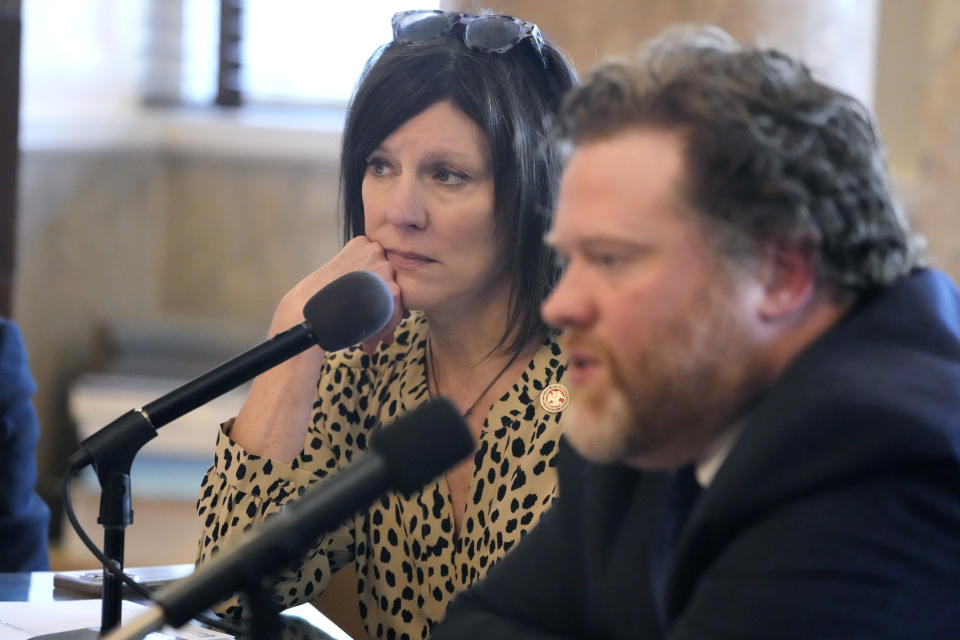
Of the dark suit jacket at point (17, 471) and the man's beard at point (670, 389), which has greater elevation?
the man's beard at point (670, 389)

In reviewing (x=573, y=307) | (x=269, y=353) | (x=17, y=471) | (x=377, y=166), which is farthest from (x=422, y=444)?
(x=17, y=471)

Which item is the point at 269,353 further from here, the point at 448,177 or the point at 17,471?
the point at 17,471

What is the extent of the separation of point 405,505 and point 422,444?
94 cm

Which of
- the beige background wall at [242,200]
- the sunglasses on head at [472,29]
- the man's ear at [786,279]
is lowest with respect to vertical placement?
the beige background wall at [242,200]

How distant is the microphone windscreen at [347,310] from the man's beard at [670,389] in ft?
1.20

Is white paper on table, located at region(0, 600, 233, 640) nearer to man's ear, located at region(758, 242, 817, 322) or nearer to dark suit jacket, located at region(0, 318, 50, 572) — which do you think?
dark suit jacket, located at region(0, 318, 50, 572)

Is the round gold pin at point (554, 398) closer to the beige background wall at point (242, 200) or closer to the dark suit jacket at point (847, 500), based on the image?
the dark suit jacket at point (847, 500)

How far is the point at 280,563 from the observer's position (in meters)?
0.85

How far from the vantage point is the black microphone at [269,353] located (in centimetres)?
128

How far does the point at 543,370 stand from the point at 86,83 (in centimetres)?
253

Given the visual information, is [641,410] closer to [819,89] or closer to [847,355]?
[847,355]

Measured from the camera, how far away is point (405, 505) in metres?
1.83

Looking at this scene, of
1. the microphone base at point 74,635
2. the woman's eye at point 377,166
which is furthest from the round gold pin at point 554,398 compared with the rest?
the microphone base at point 74,635

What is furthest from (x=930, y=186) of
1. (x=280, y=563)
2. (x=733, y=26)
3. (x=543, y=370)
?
(x=280, y=563)
